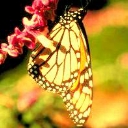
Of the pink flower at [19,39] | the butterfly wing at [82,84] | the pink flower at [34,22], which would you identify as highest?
the pink flower at [34,22]

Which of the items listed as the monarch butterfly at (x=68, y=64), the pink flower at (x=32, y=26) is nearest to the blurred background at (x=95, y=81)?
the monarch butterfly at (x=68, y=64)

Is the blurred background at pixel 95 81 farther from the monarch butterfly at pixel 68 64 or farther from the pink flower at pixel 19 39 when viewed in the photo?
the pink flower at pixel 19 39

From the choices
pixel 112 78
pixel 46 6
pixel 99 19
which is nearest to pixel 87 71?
pixel 46 6

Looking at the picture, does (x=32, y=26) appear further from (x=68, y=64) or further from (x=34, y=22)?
(x=68, y=64)

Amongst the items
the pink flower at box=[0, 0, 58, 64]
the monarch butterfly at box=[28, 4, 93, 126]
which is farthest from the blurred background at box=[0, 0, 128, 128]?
the pink flower at box=[0, 0, 58, 64]

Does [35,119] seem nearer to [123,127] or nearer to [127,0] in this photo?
[123,127]

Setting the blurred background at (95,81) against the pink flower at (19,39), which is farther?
the blurred background at (95,81)

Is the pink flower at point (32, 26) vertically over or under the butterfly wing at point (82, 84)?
over
